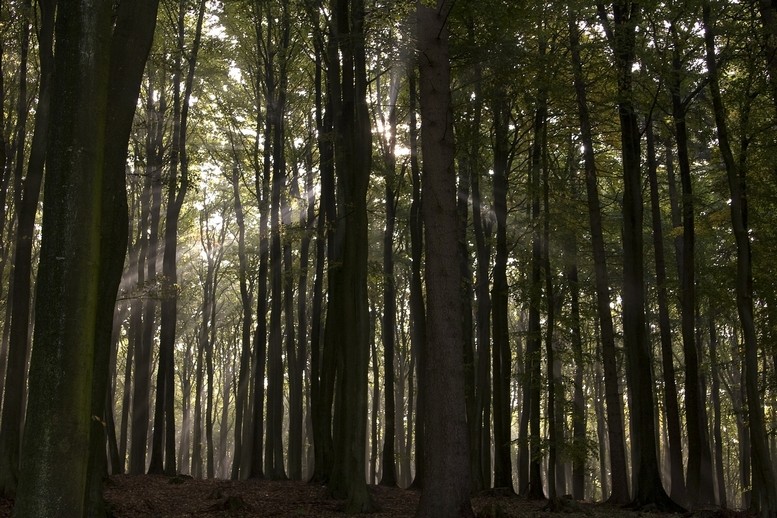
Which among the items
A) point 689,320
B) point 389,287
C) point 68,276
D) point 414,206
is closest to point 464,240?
point 414,206

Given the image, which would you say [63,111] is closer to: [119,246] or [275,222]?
[119,246]

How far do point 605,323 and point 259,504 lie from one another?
850 centimetres

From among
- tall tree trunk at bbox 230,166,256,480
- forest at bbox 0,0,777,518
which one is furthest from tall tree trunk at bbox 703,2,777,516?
tall tree trunk at bbox 230,166,256,480

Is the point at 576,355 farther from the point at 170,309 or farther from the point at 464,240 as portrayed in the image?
the point at 170,309

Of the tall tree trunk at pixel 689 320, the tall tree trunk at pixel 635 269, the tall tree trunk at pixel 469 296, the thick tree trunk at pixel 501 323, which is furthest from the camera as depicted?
the thick tree trunk at pixel 501 323

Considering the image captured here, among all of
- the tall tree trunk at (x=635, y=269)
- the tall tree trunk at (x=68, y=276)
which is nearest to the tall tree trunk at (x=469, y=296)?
the tall tree trunk at (x=635, y=269)

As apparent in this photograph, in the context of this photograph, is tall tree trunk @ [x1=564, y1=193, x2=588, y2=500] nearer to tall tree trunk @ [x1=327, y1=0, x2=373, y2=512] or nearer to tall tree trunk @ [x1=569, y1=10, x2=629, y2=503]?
tall tree trunk @ [x1=569, y1=10, x2=629, y2=503]

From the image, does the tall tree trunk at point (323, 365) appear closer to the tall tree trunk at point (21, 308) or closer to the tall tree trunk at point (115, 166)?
the tall tree trunk at point (21, 308)

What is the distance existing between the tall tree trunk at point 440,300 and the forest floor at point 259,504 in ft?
5.81

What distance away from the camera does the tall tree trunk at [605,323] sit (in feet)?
49.8

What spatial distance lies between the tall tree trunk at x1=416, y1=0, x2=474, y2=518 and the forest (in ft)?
0.12

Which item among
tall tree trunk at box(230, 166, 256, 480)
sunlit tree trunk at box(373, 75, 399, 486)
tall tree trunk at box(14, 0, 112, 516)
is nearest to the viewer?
tall tree trunk at box(14, 0, 112, 516)

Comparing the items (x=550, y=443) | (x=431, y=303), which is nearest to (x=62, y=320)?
(x=431, y=303)

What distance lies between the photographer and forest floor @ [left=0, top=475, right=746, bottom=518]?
1083 centimetres
